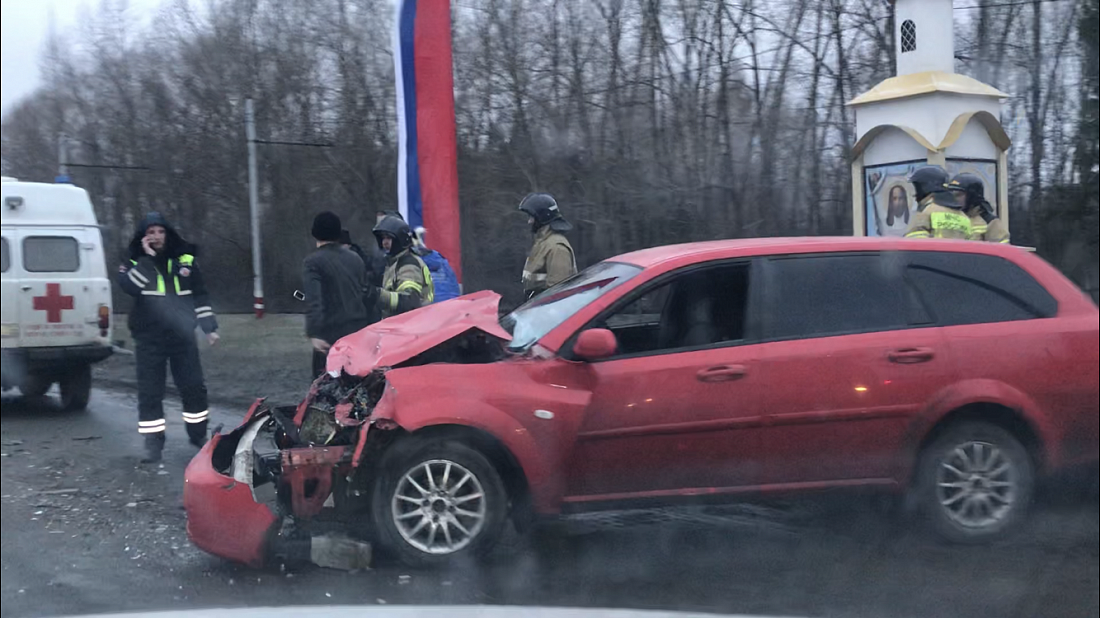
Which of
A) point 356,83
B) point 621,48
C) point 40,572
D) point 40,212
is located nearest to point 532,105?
point 621,48

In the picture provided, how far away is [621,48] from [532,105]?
1012 millimetres

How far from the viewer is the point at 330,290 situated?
750 cm

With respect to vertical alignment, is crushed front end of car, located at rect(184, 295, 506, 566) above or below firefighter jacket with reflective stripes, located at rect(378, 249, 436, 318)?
below

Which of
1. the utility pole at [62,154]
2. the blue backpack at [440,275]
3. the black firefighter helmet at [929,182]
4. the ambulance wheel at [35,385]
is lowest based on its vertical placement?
the ambulance wheel at [35,385]

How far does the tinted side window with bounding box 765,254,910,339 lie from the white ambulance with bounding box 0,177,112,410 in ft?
26.7

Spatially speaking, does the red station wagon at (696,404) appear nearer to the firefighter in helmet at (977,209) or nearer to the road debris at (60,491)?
the firefighter in helmet at (977,209)

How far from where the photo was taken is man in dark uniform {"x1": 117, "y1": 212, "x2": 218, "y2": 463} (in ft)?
26.0

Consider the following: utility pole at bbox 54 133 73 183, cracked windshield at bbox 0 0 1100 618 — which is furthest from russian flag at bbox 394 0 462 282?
utility pole at bbox 54 133 73 183

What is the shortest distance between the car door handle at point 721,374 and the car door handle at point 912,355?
2.51 feet

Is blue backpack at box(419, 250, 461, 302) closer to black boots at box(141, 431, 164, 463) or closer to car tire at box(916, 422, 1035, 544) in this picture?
black boots at box(141, 431, 164, 463)

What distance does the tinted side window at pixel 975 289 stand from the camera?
551 centimetres

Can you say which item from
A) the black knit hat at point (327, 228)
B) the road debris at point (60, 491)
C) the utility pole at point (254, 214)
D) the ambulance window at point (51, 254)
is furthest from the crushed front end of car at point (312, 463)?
the ambulance window at point (51, 254)

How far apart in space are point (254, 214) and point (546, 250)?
19.3 feet

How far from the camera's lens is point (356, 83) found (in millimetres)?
10445
